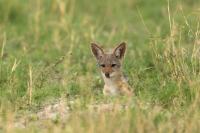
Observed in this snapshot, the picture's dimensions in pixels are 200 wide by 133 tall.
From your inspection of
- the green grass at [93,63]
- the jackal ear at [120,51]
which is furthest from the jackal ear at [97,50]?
the green grass at [93,63]

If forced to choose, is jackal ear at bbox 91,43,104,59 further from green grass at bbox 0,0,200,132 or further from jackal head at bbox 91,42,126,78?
green grass at bbox 0,0,200,132

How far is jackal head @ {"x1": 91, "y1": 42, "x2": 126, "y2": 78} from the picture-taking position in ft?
33.6

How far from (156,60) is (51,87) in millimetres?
1348

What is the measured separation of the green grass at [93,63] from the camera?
8352 mm

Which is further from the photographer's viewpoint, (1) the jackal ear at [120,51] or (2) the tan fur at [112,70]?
(1) the jackal ear at [120,51]

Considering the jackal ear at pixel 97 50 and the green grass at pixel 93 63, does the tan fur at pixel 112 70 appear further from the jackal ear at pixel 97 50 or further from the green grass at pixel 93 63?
the green grass at pixel 93 63

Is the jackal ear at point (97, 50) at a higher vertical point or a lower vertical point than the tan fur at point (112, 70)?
higher

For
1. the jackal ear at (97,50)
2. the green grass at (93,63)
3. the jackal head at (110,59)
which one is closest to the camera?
the green grass at (93,63)

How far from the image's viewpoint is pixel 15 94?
32.3ft

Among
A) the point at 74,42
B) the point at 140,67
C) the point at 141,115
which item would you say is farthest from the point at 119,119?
the point at 74,42

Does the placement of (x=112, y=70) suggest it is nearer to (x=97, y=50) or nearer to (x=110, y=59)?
(x=110, y=59)

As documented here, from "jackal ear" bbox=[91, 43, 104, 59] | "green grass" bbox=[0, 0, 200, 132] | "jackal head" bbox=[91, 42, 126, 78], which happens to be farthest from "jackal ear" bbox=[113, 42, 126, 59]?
"green grass" bbox=[0, 0, 200, 132]

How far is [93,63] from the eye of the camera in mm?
11789

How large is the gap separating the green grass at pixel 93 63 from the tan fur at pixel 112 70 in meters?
0.19
